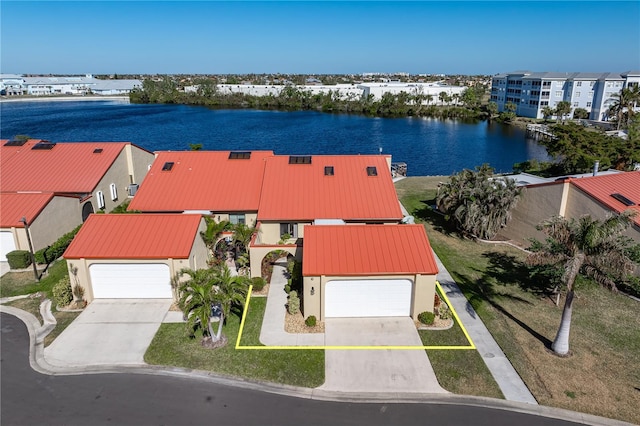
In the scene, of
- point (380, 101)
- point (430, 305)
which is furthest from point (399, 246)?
point (380, 101)

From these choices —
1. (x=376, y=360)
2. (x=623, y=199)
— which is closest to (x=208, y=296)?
(x=376, y=360)

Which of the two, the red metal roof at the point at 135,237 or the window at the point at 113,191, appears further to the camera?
the window at the point at 113,191

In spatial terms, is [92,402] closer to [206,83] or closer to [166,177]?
[166,177]

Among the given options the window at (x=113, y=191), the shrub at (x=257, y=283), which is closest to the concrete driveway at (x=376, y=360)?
the shrub at (x=257, y=283)

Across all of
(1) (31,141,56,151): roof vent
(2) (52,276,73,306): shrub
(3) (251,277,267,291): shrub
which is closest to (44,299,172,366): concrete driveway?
(2) (52,276,73,306): shrub

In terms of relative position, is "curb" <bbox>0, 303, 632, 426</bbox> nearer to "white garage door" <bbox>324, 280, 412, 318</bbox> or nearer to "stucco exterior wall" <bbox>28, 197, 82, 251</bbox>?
"white garage door" <bbox>324, 280, 412, 318</bbox>

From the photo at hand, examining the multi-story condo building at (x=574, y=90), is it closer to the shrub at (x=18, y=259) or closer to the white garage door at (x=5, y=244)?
the shrub at (x=18, y=259)
